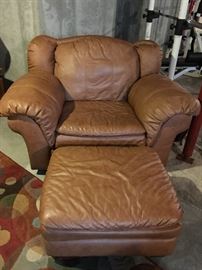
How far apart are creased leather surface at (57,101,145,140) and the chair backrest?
14 centimetres

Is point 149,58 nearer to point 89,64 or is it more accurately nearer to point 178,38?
point 178,38

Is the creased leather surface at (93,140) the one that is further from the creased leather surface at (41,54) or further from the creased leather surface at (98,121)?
the creased leather surface at (41,54)

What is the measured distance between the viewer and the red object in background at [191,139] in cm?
191

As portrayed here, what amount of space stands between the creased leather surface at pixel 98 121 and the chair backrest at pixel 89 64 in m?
0.14

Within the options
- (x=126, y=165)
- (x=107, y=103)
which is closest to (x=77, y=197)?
(x=126, y=165)

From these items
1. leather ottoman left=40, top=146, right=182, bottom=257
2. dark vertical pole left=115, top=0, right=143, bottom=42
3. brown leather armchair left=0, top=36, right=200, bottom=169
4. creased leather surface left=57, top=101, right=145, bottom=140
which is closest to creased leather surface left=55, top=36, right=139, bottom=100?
brown leather armchair left=0, top=36, right=200, bottom=169

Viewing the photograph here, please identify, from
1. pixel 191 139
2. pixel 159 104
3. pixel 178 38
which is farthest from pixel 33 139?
pixel 178 38

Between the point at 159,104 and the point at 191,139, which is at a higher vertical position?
the point at 159,104

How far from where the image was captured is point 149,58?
1.93m

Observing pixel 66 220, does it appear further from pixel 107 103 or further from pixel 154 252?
pixel 107 103

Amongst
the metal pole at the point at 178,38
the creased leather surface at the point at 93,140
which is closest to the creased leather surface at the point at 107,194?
the creased leather surface at the point at 93,140

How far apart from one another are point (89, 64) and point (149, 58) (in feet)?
1.45

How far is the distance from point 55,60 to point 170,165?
1.14 m

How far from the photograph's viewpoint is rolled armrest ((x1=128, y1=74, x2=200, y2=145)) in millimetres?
1509
